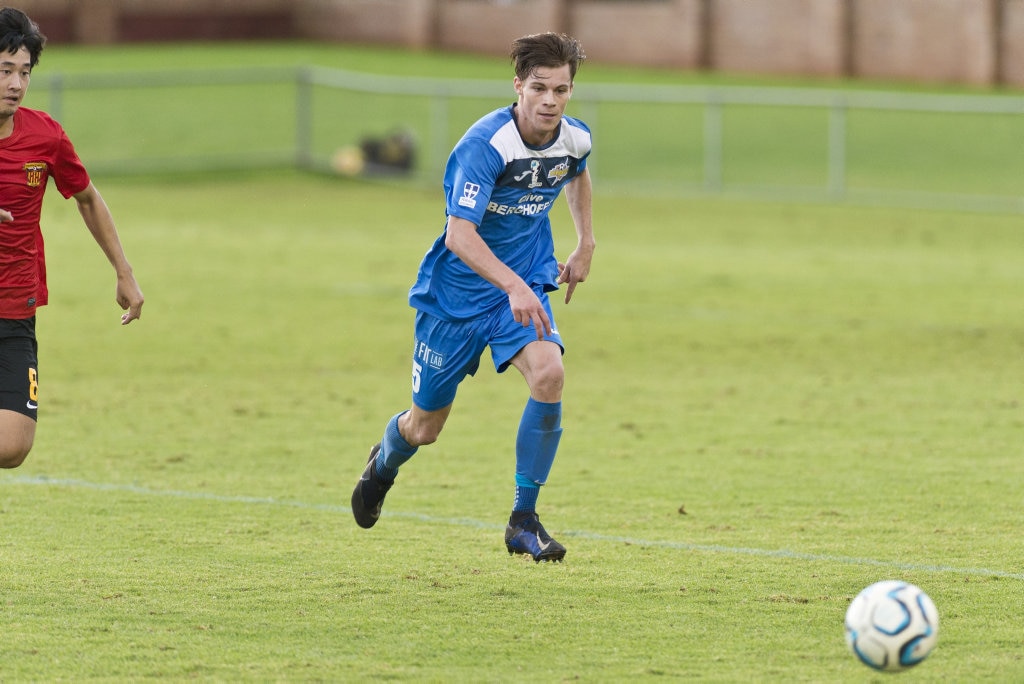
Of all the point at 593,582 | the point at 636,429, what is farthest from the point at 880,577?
the point at 636,429

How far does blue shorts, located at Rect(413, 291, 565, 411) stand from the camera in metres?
6.98

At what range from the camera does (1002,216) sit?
24.0 metres

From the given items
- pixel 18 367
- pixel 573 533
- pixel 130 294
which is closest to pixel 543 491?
pixel 573 533

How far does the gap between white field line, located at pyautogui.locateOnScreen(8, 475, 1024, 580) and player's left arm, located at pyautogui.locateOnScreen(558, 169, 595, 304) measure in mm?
1143

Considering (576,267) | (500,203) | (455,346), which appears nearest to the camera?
(500,203)

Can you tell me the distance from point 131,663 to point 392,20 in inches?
1548

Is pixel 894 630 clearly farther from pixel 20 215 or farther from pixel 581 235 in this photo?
pixel 20 215

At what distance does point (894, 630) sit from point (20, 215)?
369cm

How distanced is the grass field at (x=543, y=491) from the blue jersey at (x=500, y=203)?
1.14 metres

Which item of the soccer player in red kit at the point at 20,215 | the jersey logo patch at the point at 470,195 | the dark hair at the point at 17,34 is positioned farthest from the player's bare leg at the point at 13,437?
the jersey logo patch at the point at 470,195

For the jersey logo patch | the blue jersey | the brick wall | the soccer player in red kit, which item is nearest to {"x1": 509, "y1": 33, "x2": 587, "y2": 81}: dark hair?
the blue jersey

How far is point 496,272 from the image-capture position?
261 inches

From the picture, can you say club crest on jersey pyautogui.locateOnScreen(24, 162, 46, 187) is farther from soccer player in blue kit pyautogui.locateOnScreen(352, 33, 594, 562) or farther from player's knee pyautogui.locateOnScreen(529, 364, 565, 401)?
player's knee pyautogui.locateOnScreen(529, 364, 565, 401)

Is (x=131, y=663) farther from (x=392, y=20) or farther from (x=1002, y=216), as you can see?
(x=392, y=20)
